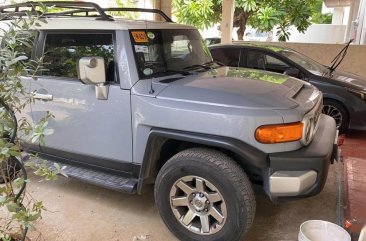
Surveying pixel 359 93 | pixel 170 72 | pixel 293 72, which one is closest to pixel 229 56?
pixel 293 72

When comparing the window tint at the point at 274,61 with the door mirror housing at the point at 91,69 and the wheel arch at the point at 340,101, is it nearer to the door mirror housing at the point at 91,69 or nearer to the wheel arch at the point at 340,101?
the wheel arch at the point at 340,101

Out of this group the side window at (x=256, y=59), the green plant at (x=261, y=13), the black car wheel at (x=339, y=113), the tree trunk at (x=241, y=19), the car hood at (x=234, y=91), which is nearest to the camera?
the car hood at (x=234, y=91)

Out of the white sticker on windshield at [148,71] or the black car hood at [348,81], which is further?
the black car hood at [348,81]

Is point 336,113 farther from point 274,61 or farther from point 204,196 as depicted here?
point 204,196

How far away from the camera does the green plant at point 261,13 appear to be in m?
10.6

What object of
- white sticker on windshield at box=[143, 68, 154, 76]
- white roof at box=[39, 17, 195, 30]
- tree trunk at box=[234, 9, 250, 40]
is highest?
tree trunk at box=[234, 9, 250, 40]

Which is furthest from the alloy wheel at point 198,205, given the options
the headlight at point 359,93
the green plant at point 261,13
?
the green plant at point 261,13

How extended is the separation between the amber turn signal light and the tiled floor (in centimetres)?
104

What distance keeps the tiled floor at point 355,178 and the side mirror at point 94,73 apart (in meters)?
2.45

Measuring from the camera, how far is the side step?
9.96ft

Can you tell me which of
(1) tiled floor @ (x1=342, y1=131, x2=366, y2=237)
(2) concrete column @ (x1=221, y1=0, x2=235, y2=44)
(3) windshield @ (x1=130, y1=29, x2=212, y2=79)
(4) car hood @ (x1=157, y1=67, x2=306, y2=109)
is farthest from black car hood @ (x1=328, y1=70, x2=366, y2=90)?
(2) concrete column @ (x1=221, y1=0, x2=235, y2=44)

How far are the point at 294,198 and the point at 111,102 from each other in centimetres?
172

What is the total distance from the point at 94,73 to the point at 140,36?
0.57 meters

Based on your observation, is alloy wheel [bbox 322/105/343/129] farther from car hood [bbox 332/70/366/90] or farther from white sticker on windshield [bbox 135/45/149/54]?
white sticker on windshield [bbox 135/45/149/54]
